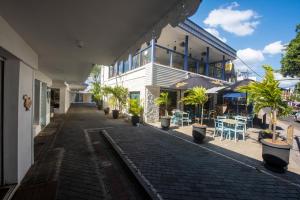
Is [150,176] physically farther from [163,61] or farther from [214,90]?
[163,61]

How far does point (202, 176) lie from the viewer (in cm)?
407

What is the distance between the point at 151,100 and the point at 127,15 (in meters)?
9.38

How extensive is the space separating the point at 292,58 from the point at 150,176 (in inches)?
740

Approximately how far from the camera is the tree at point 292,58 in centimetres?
1583

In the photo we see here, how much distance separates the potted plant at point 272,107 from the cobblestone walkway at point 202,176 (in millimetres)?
452

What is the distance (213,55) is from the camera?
1866 cm

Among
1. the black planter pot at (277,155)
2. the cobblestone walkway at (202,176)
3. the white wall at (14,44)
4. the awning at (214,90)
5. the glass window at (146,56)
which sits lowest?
the cobblestone walkway at (202,176)

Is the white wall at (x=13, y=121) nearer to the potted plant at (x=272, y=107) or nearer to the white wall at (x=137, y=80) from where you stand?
the potted plant at (x=272, y=107)

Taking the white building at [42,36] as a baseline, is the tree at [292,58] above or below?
above

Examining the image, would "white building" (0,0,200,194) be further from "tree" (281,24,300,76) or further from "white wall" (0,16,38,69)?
"tree" (281,24,300,76)

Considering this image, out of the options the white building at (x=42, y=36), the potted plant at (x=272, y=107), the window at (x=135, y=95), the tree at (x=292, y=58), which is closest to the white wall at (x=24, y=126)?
the white building at (x=42, y=36)

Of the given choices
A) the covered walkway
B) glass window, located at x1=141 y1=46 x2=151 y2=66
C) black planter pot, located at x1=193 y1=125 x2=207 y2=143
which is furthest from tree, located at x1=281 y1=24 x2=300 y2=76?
the covered walkway

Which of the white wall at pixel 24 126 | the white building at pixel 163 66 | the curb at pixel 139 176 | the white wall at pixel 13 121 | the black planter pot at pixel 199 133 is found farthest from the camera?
the white building at pixel 163 66

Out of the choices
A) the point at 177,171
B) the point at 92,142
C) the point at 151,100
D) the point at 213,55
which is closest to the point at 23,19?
the point at 177,171
